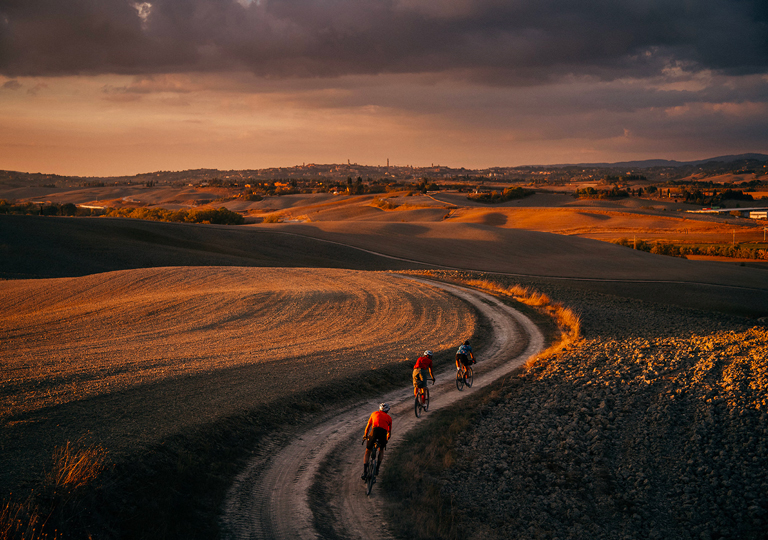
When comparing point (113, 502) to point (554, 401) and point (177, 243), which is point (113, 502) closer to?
point (554, 401)

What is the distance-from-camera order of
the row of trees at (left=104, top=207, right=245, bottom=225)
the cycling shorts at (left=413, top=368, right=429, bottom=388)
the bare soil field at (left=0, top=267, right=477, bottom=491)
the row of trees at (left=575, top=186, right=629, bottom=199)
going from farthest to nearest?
the row of trees at (left=575, top=186, right=629, bottom=199)
the row of trees at (left=104, top=207, right=245, bottom=225)
the cycling shorts at (left=413, top=368, right=429, bottom=388)
the bare soil field at (left=0, top=267, right=477, bottom=491)

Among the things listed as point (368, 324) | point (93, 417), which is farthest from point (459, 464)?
point (368, 324)

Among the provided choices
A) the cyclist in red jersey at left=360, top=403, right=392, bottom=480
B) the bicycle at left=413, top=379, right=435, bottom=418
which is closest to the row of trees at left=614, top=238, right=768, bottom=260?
the bicycle at left=413, top=379, right=435, bottom=418

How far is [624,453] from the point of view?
41.7 ft

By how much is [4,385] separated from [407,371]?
1294 cm

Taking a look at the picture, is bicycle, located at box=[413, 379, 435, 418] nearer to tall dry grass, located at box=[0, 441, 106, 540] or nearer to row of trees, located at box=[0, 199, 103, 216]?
tall dry grass, located at box=[0, 441, 106, 540]

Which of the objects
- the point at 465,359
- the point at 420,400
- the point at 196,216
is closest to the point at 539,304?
the point at 465,359

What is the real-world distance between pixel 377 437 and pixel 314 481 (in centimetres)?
198

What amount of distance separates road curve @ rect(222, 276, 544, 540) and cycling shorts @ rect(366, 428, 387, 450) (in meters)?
1.25

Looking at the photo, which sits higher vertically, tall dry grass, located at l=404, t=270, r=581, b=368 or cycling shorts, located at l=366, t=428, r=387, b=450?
cycling shorts, located at l=366, t=428, r=387, b=450

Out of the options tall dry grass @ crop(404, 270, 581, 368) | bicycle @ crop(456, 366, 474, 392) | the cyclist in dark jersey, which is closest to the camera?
the cyclist in dark jersey

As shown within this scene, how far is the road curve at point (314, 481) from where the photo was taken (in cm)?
1005

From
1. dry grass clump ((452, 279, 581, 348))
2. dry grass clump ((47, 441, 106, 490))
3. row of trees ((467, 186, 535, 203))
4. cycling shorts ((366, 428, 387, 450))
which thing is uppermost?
row of trees ((467, 186, 535, 203))

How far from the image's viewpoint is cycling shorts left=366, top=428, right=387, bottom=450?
1123 centimetres
